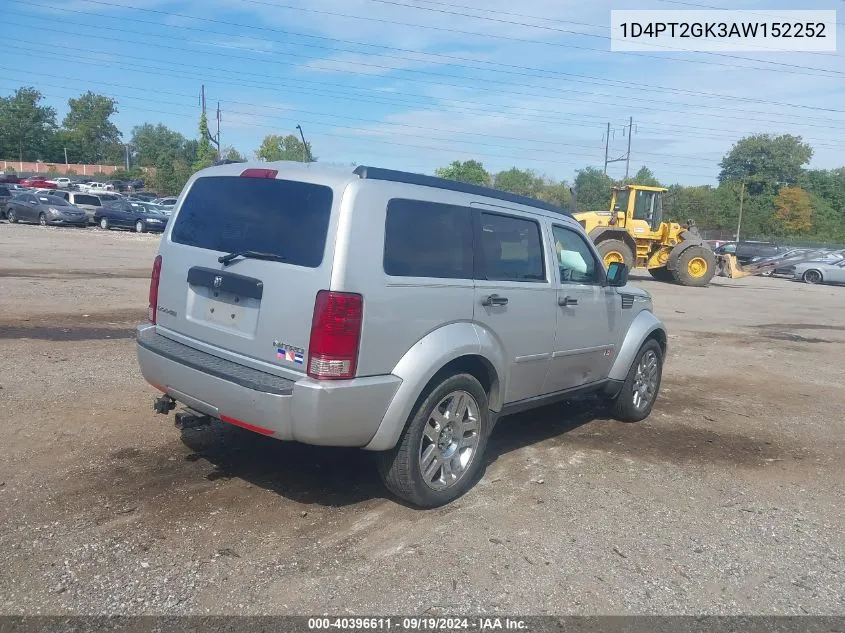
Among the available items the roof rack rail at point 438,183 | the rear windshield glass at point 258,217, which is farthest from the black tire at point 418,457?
the roof rack rail at point 438,183

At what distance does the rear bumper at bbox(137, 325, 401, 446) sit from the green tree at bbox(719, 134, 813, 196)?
9015 centimetres

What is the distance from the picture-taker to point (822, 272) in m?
31.1

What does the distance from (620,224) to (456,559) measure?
21.1 m

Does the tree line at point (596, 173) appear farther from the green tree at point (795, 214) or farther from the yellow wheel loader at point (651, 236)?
the yellow wheel loader at point (651, 236)

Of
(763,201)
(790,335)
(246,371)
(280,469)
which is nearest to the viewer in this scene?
(246,371)

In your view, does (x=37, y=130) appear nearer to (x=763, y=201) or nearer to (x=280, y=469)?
(x=763, y=201)

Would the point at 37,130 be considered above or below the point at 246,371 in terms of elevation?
above

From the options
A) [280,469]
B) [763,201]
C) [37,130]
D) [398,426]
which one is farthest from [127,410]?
[37,130]

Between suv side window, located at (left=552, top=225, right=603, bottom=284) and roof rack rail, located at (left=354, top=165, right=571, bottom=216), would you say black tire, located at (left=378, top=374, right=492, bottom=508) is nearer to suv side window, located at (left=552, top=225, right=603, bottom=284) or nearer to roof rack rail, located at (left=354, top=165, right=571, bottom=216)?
roof rack rail, located at (left=354, top=165, right=571, bottom=216)

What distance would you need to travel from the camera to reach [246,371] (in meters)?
4.09

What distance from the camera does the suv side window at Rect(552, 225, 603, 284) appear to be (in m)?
5.57

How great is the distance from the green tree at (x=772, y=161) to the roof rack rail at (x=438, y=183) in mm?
88208

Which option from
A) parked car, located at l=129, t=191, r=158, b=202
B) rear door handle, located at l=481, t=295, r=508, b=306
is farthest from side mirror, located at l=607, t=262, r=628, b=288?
parked car, located at l=129, t=191, r=158, b=202

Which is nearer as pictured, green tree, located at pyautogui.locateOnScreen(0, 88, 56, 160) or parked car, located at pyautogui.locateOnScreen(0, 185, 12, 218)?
parked car, located at pyautogui.locateOnScreen(0, 185, 12, 218)
